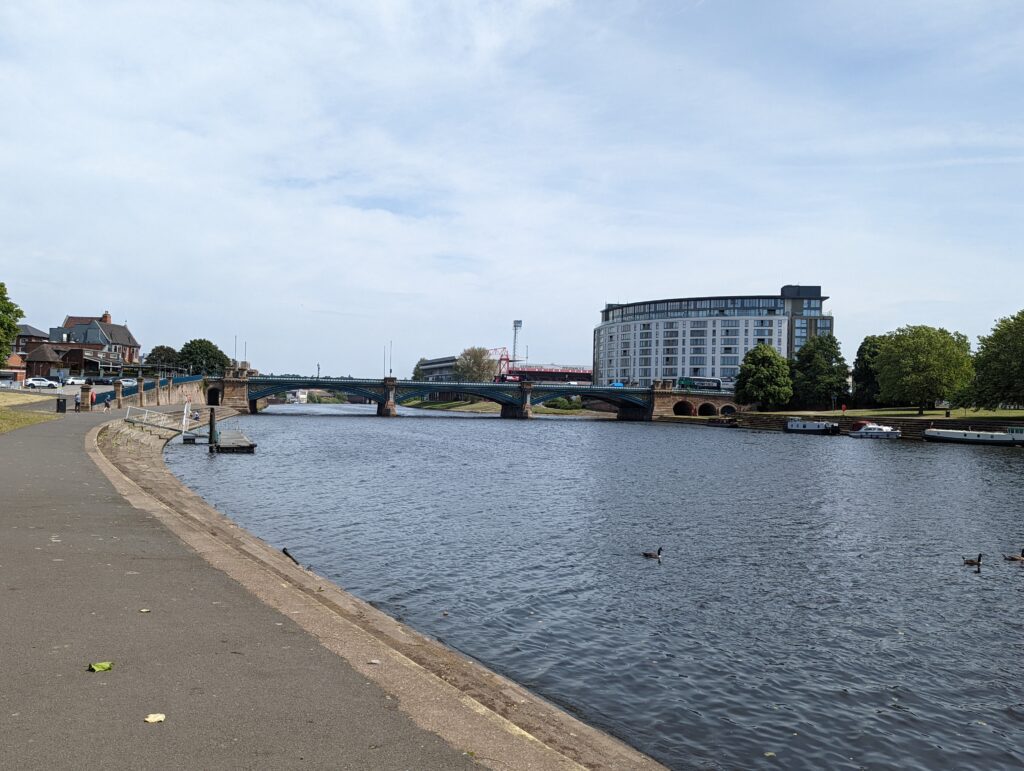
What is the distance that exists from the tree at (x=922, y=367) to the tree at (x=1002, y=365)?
484 inches

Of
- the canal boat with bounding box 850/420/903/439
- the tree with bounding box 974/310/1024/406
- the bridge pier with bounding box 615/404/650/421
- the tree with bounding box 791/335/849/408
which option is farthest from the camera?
the bridge pier with bounding box 615/404/650/421

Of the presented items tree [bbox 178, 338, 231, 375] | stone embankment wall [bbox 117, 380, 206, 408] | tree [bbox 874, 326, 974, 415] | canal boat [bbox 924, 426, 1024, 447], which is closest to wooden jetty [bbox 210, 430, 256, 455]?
stone embankment wall [bbox 117, 380, 206, 408]

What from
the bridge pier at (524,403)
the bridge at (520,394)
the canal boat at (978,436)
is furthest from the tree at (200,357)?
the canal boat at (978,436)

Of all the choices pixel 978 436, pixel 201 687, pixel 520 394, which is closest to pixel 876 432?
pixel 978 436

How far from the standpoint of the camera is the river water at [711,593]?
1230 cm

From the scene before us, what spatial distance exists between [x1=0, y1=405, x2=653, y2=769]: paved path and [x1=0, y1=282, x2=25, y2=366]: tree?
7865 centimetres

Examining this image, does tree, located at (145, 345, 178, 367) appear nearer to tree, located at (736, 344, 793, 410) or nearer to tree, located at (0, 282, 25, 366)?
tree, located at (0, 282, 25, 366)

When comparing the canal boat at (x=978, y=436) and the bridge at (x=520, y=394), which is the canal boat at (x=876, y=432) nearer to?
the canal boat at (x=978, y=436)

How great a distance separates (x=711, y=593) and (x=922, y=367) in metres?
102

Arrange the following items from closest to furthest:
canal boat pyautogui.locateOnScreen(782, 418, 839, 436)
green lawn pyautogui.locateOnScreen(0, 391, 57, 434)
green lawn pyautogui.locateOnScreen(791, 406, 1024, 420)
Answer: green lawn pyautogui.locateOnScreen(0, 391, 57, 434), green lawn pyautogui.locateOnScreen(791, 406, 1024, 420), canal boat pyautogui.locateOnScreen(782, 418, 839, 436)

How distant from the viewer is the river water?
1230cm

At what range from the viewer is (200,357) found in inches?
7628

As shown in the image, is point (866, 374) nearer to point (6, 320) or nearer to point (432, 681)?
point (6, 320)

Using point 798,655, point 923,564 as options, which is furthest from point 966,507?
point 798,655
